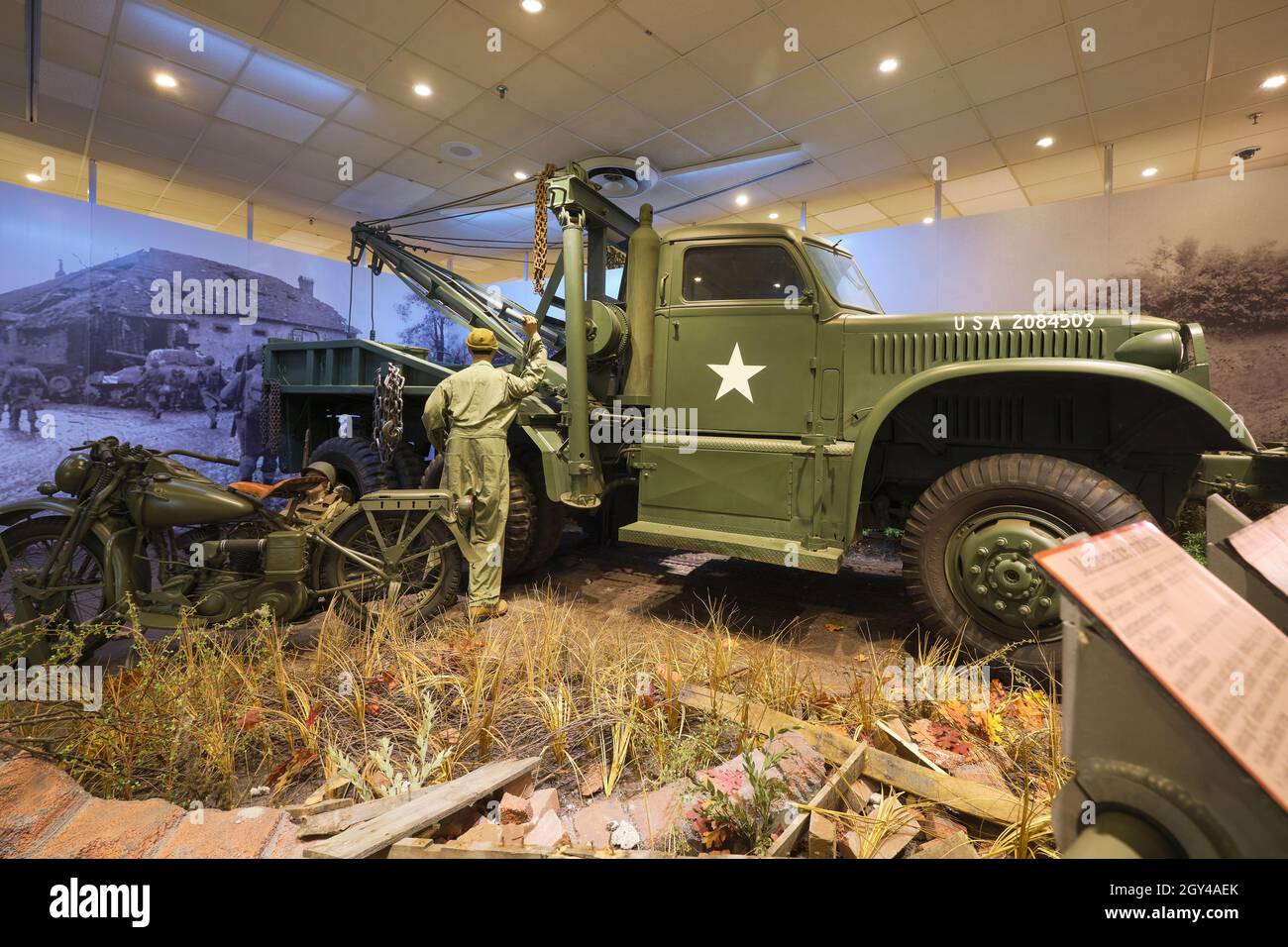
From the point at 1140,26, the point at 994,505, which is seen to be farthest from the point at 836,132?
the point at 994,505

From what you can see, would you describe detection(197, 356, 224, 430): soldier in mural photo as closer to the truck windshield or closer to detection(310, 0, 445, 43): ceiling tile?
detection(310, 0, 445, 43): ceiling tile

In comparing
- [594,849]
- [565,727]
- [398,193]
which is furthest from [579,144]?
[594,849]

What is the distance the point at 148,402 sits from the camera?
6172 millimetres

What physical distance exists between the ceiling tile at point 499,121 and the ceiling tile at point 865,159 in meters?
2.61

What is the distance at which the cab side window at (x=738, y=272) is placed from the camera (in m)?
3.44

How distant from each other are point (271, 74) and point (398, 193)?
1912mm

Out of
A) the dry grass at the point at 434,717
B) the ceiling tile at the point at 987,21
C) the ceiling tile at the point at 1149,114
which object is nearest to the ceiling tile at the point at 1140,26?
the ceiling tile at the point at 987,21

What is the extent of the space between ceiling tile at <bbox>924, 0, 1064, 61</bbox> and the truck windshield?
1.50 meters

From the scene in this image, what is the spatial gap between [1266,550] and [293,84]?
19.8 feet

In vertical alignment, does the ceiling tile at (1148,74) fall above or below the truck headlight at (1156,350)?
above

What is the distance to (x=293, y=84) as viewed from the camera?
4.46 m

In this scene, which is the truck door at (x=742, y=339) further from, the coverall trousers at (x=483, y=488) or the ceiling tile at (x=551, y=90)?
the ceiling tile at (x=551, y=90)
